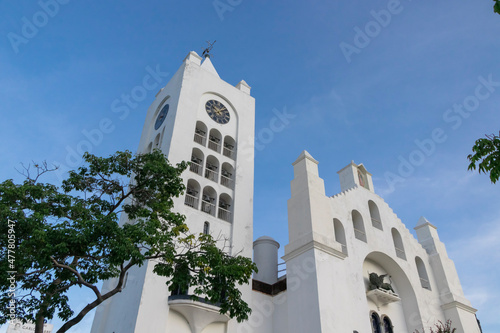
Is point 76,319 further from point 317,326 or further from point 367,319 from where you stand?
point 367,319

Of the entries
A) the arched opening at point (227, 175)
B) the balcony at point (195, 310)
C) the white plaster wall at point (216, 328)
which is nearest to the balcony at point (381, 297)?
the white plaster wall at point (216, 328)

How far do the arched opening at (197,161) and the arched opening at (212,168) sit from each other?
22.2 inches

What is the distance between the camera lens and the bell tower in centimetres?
1952

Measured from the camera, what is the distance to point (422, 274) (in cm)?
2688

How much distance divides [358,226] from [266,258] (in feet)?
18.9

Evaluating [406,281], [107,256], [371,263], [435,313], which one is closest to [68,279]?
[107,256]

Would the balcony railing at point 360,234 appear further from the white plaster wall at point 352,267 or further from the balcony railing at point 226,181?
the balcony railing at point 226,181

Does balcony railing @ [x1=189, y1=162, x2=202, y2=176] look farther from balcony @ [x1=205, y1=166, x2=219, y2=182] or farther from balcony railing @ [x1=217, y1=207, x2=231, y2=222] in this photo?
balcony railing @ [x1=217, y1=207, x2=231, y2=222]

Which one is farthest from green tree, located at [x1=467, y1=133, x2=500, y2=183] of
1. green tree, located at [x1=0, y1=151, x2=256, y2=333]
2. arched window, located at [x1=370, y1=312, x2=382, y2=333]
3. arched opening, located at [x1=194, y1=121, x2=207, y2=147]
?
arched opening, located at [x1=194, y1=121, x2=207, y2=147]

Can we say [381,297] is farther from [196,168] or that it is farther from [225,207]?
[196,168]

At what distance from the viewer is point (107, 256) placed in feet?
43.1

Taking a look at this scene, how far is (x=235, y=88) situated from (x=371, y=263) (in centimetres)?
1656

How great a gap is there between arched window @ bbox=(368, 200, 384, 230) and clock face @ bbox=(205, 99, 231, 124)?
37.5 feet

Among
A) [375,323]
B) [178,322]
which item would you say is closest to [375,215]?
[375,323]
